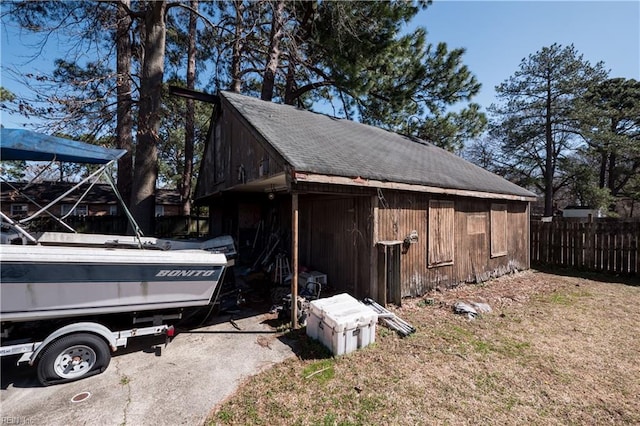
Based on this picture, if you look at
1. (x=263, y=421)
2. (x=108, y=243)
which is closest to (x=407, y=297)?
(x=263, y=421)

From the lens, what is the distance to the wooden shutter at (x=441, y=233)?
6.74 m

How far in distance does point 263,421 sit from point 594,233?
11.9 meters

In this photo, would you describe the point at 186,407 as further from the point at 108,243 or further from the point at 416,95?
the point at 416,95

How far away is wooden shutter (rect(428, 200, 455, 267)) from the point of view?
6.74 m

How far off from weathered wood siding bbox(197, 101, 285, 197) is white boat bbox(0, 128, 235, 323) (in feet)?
7.15

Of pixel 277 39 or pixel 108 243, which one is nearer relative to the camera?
pixel 108 243

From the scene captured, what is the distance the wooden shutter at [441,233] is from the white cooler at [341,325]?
313 centimetres

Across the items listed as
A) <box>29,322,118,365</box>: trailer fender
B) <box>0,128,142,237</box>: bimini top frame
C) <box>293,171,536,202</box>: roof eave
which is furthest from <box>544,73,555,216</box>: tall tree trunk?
<box>29,322,118,365</box>: trailer fender

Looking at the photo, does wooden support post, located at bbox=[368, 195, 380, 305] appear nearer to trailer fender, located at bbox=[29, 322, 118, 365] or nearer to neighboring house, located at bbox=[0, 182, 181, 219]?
trailer fender, located at bbox=[29, 322, 118, 365]

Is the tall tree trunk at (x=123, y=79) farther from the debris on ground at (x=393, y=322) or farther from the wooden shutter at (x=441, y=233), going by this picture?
the wooden shutter at (x=441, y=233)

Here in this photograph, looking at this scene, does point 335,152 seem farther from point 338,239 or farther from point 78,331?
point 78,331

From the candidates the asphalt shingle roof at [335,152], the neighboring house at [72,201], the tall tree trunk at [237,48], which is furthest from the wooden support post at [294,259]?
the neighboring house at [72,201]

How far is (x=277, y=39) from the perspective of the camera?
11094 mm

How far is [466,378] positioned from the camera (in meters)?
3.48
